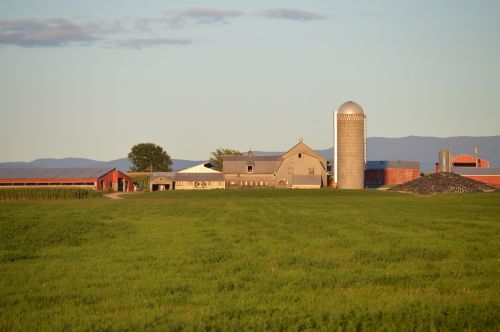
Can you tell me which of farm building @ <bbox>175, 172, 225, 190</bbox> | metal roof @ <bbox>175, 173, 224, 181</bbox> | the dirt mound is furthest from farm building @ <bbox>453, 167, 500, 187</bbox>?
metal roof @ <bbox>175, 173, 224, 181</bbox>

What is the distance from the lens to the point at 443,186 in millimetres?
90250

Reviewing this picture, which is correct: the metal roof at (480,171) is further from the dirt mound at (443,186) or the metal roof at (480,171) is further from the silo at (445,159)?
the dirt mound at (443,186)

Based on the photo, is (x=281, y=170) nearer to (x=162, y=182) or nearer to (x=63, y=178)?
(x=162, y=182)

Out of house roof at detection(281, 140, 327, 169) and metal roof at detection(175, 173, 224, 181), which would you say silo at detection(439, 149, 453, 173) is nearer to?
house roof at detection(281, 140, 327, 169)

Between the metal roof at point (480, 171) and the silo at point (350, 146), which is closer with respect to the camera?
the silo at point (350, 146)

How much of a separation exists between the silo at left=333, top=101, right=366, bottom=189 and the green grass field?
250 ft

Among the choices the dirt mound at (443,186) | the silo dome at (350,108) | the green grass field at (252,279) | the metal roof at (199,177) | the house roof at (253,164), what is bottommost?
the green grass field at (252,279)

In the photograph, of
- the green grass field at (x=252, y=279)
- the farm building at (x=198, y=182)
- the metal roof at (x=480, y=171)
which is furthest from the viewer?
the farm building at (x=198, y=182)

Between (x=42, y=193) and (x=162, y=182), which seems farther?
(x=162, y=182)

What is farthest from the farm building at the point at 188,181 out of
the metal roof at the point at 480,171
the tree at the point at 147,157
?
the tree at the point at 147,157

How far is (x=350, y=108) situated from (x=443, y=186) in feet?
78.7

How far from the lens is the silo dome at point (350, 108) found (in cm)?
10850

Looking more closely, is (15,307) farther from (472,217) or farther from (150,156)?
(150,156)

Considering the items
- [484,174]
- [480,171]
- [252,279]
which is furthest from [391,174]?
[252,279]
